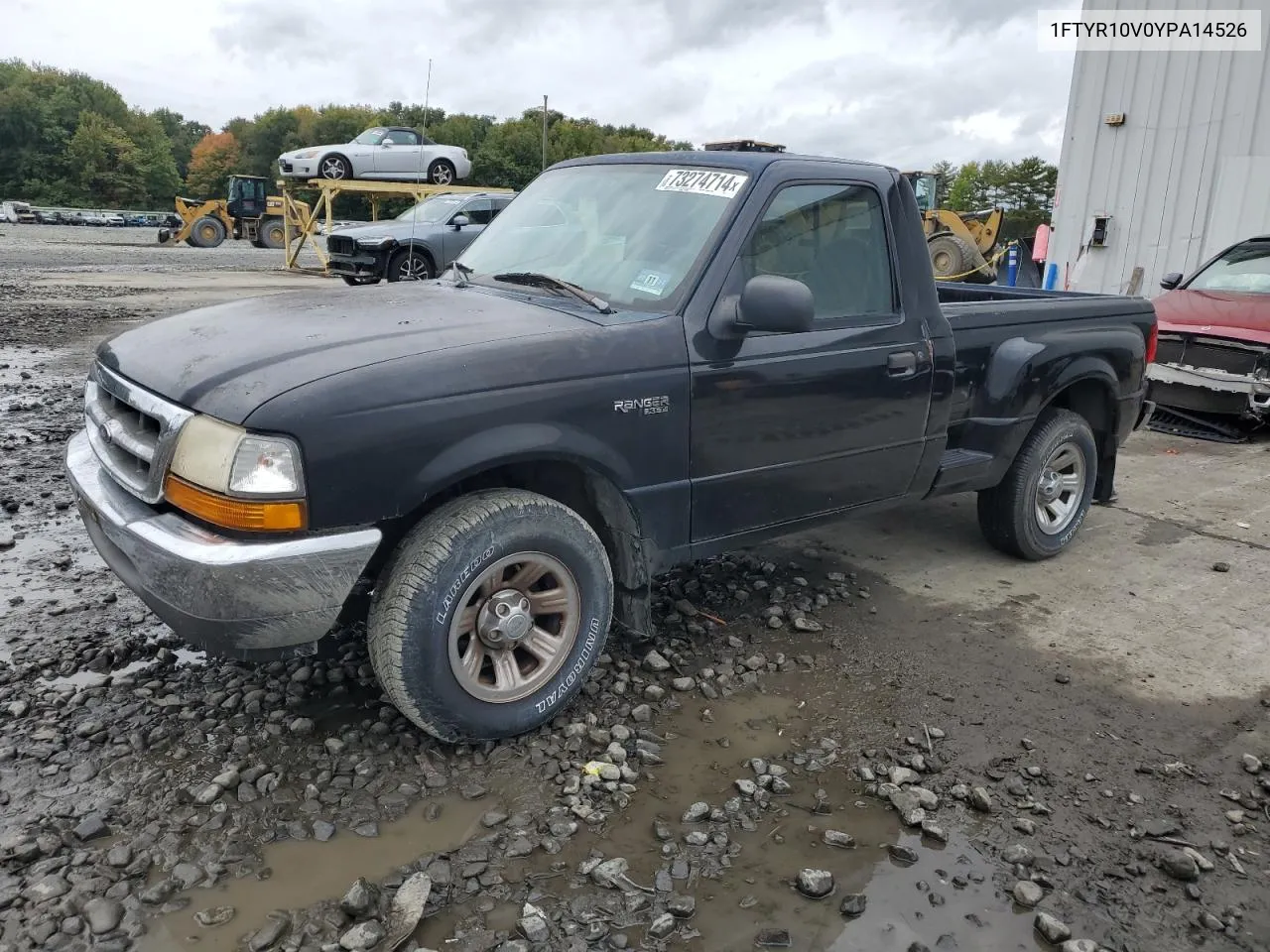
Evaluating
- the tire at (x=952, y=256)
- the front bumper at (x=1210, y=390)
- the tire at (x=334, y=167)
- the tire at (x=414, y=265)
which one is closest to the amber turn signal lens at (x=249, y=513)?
the front bumper at (x=1210, y=390)

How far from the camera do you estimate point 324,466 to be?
265 centimetres

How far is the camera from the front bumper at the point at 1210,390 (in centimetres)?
778

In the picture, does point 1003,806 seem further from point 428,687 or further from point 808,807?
point 428,687

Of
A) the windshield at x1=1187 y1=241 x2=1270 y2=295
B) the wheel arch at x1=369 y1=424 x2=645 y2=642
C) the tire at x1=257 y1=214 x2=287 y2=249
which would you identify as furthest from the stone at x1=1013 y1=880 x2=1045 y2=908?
the tire at x1=257 y1=214 x2=287 y2=249

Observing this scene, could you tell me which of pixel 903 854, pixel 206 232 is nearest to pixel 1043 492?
pixel 903 854

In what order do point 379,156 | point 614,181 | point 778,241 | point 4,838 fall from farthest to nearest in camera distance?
point 379,156 → point 614,181 → point 778,241 → point 4,838

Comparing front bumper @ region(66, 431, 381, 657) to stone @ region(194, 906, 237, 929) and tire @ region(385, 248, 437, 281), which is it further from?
tire @ region(385, 248, 437, 281)

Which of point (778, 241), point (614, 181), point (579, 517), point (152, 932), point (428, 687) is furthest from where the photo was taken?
point (614, 181)

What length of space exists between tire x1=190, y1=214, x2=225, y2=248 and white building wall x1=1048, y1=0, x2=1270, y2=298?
2996cm

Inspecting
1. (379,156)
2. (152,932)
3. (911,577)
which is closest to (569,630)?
(152,932)

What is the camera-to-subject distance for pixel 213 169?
8712 centimetres

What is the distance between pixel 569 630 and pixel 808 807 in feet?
3.18

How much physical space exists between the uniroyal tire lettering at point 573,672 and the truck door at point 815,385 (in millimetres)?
555

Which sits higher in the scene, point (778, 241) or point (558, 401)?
point (778, 241)
